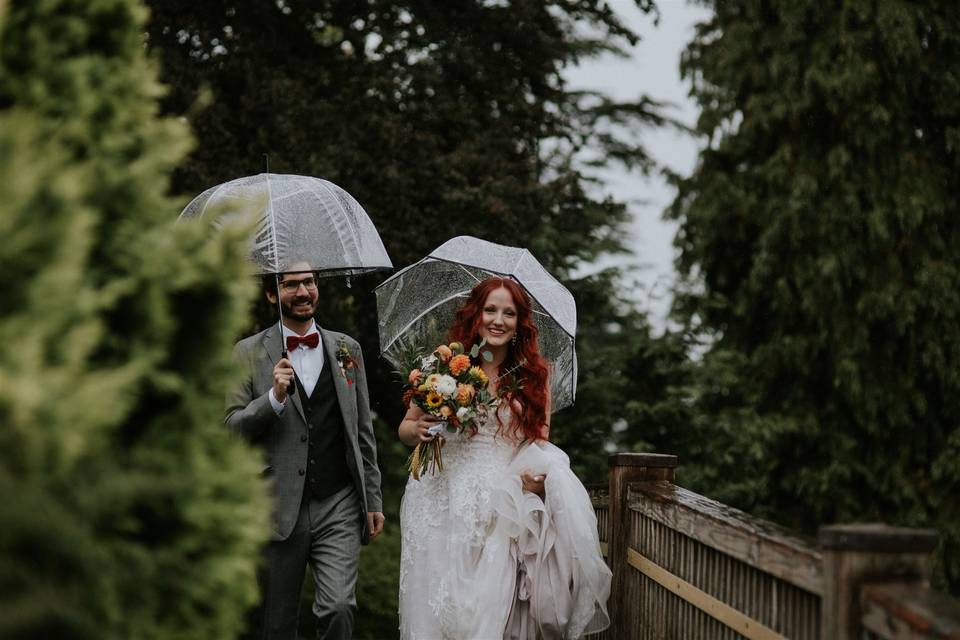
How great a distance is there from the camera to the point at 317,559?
16.6 ft

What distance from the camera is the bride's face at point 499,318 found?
5508 millimetres

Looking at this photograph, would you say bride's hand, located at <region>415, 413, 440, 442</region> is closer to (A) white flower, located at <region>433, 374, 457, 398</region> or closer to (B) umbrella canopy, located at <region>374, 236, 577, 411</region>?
(A) white flower, located at <region>433, 374, 457, 398</region>

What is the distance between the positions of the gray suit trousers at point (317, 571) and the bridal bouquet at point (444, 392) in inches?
22.2

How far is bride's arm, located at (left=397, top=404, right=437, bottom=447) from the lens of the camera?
5281 mm

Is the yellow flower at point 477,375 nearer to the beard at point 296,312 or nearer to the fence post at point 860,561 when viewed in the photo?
the beard at point 296,312

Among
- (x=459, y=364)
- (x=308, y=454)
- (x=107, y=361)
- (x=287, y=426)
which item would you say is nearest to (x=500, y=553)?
(x=459, y=364)

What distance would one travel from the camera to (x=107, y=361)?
6.57 feet

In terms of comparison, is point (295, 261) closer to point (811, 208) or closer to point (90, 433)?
point (90, 433)

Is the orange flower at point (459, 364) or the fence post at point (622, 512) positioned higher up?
the orange flower at point (459, 364)

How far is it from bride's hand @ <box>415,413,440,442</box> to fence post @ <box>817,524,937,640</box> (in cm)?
271

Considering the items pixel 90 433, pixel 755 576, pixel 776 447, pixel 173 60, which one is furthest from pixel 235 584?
pixel 776 447

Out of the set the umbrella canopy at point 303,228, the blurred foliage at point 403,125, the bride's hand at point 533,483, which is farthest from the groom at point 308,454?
the blurred foliage at point 403,125

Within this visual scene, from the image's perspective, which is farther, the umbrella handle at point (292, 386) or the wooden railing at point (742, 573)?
the umbrella handle at point (292, 386)

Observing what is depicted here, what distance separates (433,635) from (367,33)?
7.79 m
